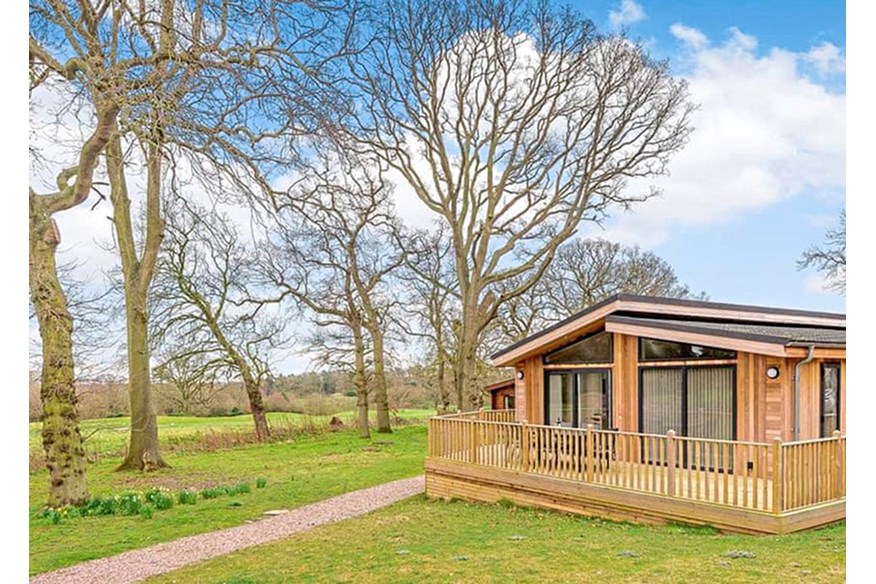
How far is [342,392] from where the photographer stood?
915 inches

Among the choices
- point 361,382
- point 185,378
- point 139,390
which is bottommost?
point 361,382

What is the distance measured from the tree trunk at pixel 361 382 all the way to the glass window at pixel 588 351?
9941 mm

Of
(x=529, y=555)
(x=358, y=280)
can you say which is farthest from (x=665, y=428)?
(x=358, y=280)

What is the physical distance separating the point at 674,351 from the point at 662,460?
2286mm

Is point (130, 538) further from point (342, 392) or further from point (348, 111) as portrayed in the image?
point (342, 392)

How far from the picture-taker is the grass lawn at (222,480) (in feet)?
24.9

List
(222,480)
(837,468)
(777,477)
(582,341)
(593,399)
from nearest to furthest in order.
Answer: (777,477) < (837,468) < (593,399) < (582,341) < (222,480)

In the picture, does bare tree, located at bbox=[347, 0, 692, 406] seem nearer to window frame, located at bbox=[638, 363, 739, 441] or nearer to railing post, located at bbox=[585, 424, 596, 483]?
window frame, located at bbox=[638, 363, 739, 441]

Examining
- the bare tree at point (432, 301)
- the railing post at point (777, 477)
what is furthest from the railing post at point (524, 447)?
the bare tree at point (432, 301)

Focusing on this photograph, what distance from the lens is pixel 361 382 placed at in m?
20.2

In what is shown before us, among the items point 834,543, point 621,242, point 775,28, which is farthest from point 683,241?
point 834,543

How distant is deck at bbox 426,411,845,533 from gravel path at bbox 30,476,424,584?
1.25 meters

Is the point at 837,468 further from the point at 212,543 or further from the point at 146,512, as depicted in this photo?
the point at 146,512

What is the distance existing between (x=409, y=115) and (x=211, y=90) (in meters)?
13.1
